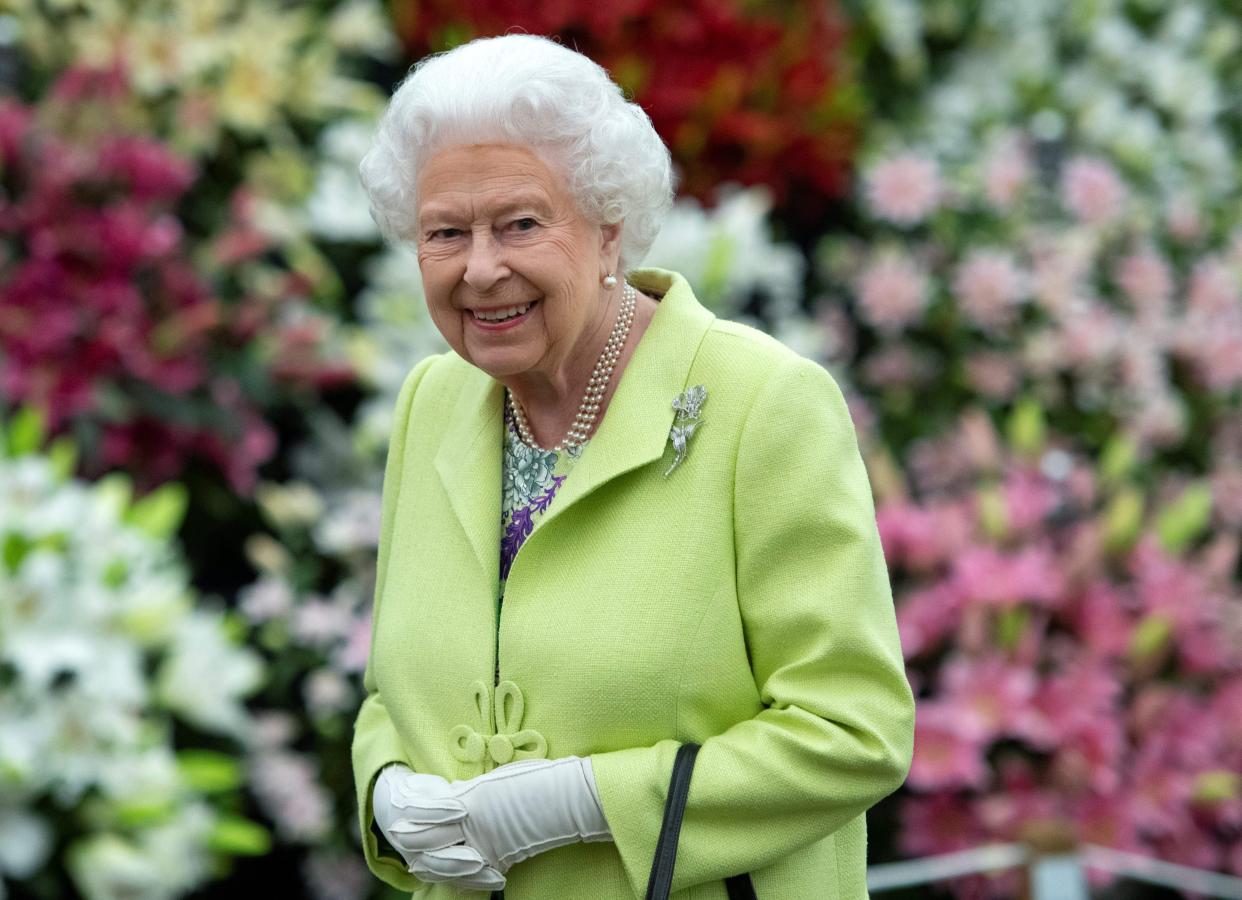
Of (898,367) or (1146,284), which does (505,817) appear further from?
(1146,284)

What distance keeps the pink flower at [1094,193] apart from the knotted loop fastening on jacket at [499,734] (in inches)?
128

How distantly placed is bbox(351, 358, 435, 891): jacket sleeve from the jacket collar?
128mm

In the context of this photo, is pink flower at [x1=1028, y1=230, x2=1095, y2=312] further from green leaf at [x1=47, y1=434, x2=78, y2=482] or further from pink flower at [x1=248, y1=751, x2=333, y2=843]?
green leaf at [x1=47, y1=434, x2=78, y2=482]

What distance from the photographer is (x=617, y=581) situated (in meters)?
1.83

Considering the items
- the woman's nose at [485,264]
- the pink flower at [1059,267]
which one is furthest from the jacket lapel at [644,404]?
the pink flower at [1059,267]

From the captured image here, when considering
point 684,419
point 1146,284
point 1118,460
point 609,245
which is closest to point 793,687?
point 684,419

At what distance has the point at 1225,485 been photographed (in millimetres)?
4402

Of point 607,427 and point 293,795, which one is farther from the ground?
point 607,427

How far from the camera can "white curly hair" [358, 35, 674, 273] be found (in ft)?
5.77

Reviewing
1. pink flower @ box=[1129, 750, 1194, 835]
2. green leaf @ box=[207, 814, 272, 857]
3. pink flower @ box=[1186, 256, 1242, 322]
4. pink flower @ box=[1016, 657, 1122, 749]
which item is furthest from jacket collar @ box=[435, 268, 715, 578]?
pink flower @ box=[1186, 256, 1242, 322]

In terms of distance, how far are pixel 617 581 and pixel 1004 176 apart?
Answer: 313 cm

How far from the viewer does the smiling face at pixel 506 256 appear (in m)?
1.78

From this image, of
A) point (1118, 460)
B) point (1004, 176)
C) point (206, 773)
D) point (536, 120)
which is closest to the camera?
point (536, 120)

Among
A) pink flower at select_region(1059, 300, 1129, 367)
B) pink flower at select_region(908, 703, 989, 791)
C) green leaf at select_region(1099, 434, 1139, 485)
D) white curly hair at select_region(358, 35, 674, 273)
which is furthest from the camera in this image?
pink flower at select_region(1059, 300, 1129, 367)
